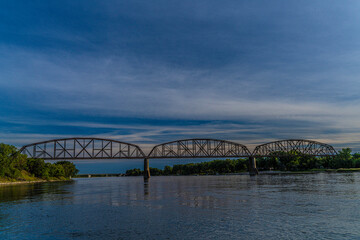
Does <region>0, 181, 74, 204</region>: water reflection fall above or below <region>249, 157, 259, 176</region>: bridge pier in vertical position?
above

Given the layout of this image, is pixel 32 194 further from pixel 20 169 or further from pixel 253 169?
pixel 253 169

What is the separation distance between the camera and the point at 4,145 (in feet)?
382

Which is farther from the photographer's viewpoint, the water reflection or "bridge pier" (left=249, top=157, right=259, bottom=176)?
"bridge pier" (left=249, top=157, right=259, bottom=176)

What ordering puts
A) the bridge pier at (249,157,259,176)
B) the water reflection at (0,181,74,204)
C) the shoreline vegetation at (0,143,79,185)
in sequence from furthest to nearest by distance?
the bridge pier at (249,157,259,176), the shoreline vegetation at (0,143,79,185), the water reflection at (0,181,74,204)

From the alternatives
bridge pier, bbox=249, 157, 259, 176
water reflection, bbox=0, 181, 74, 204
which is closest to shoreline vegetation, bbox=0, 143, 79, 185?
water reflection, bbox=0, 181, 74, 204

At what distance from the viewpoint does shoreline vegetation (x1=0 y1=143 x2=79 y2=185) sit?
Answer: 111 meters

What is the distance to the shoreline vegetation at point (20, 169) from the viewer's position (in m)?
111

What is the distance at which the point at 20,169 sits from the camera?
134m

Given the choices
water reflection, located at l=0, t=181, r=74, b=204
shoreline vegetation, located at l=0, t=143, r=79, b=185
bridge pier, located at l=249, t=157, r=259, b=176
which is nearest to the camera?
water reflection, located at l=0, t=181, r=74, b=204

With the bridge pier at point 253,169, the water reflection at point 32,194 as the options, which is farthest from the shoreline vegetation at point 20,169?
the bridge pier at point 253,169

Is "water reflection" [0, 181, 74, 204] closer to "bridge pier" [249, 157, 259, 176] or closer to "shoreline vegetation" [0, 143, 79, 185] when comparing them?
"shoreline vegetation" [0, 143, 79, 185]

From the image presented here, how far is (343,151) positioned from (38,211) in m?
187

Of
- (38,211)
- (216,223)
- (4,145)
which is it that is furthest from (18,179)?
(216,223)

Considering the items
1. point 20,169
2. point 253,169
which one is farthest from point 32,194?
point 253,169
